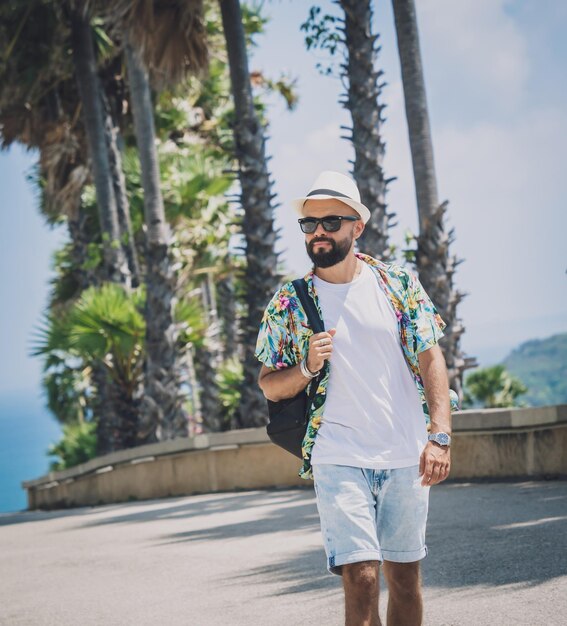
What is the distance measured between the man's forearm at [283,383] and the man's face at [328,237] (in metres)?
0.45

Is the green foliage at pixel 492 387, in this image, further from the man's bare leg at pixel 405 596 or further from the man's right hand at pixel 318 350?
the man's right hand at pixel 318 350

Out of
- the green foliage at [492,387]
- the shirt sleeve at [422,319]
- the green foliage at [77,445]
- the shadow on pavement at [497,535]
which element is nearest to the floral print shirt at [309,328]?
the shirt sleeve at [422,319]

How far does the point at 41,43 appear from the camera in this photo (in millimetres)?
20219

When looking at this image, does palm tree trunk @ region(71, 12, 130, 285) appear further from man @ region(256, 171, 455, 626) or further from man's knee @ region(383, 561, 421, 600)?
man's knee @ region(383, 561, 421, 600)

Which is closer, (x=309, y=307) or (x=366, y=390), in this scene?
(x=366, y=390)

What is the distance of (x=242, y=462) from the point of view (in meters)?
13.5

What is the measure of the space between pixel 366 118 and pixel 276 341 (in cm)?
885

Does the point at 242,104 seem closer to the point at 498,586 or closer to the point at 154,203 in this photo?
the point at 154,203

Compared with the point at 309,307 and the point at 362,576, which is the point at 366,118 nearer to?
the point at 309,307

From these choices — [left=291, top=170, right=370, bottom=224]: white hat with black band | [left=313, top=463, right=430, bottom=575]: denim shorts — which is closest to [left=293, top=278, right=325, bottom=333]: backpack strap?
[left=291, top=170, right=370, bottom=224]: white hat with black band

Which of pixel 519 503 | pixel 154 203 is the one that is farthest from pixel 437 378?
pixel 154 203

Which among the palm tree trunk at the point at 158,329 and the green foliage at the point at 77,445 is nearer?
the palm tree trunk at the point at 158,329

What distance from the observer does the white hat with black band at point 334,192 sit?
4.33 meters

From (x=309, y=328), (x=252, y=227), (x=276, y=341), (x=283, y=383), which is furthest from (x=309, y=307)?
(x=252, y=227)
